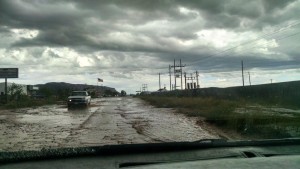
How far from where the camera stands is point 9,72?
6694 cm

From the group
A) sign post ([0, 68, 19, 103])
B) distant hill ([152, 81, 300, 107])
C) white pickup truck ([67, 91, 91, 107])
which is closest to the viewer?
distant hill ([152, 81, 300, 107])

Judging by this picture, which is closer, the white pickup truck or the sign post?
the white pickup truck

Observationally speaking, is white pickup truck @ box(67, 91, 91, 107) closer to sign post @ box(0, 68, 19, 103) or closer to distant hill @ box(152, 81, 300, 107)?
distant hill @ box(152, 81, 300, 107)

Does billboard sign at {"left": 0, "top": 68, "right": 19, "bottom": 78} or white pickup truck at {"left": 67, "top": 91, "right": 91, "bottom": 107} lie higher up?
billboard sign at {"left": 0, "top": 68, "right": 19, "bottom": 78}

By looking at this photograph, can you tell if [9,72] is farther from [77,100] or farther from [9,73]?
[77,100]

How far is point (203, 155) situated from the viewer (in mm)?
4102

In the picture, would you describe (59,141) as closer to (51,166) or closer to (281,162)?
(51,166)

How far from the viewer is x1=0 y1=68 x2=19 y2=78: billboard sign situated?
65.6 m

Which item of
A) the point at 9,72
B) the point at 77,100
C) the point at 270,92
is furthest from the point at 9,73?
the point at 270,92

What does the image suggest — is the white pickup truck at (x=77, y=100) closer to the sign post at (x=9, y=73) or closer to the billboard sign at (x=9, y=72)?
the sign post at (x=9, y=73)

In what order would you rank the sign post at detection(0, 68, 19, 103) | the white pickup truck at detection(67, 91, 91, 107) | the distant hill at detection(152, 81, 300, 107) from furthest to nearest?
the sign post at detection(0, 68, 19, 103) → the white pickup truck at detection(67, 91, 91, 107) → the distant hill at detection(152, 81, 300, 107)

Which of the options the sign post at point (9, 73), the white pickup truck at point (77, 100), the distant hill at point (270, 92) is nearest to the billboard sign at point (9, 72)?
the sign post at point (9, 73)

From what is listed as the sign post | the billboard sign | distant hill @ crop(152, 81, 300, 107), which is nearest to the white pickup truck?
distant hill @ crop(152, 81, 300, 107)

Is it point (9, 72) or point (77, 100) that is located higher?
point (9, 72)
